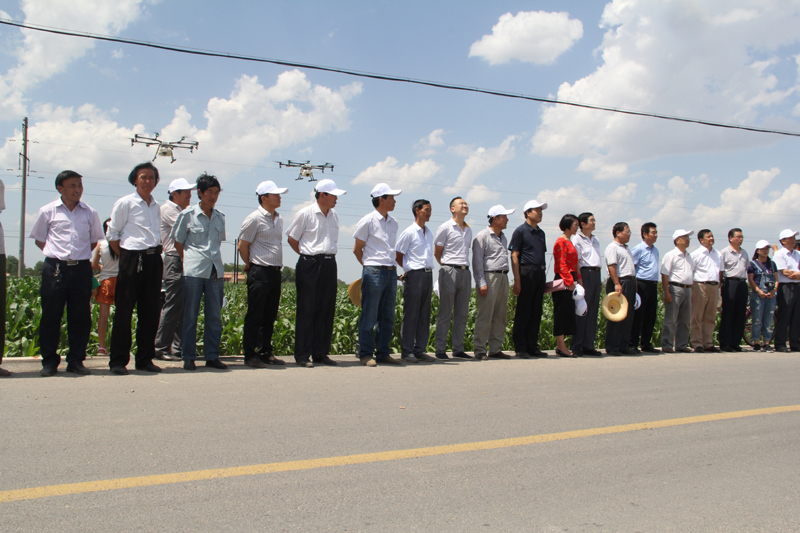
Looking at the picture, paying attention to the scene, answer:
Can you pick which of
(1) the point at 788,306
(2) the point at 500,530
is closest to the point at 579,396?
(2) the point at 500,530

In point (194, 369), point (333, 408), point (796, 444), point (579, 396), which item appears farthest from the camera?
point (194, 369)

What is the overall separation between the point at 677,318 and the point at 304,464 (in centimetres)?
923

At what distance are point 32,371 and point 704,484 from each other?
6.26 metres

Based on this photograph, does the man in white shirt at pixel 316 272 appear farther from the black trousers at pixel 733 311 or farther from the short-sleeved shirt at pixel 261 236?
the black trousers at pixel 733 311

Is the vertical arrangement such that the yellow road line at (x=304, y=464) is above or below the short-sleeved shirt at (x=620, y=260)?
below

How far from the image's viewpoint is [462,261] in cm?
894

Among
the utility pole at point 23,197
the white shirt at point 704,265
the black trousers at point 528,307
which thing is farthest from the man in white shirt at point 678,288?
the utility pole at point 23,197

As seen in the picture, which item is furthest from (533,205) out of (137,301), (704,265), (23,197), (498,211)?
(23,197)

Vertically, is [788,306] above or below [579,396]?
above

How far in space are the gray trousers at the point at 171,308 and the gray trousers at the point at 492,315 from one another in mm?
4034

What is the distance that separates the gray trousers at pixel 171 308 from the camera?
7.69 meters

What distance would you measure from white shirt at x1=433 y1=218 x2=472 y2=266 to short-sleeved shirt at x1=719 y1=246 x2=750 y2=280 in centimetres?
551

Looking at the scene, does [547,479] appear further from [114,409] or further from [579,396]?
[114,409]

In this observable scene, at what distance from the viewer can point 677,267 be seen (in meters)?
11.0
